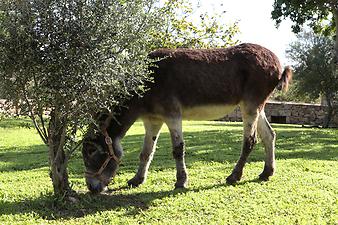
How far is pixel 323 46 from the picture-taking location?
27.7 meters

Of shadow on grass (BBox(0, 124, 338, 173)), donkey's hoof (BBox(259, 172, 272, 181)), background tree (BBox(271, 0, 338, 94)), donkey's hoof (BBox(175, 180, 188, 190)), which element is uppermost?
background tree (BBox(271, 0, 338, 94))

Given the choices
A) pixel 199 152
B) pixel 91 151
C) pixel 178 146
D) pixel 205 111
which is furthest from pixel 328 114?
pixel 91 151

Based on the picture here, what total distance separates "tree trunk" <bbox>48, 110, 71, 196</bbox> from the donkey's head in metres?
0.42

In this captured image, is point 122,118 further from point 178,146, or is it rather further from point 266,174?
point 266,174

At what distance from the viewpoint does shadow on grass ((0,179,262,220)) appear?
218 inches

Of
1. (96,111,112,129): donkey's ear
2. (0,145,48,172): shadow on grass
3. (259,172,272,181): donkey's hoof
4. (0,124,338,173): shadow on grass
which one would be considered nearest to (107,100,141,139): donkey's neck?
(96,111,112,129): donkey's ear

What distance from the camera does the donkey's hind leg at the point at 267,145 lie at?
7607 mm

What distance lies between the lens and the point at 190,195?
6344 millimetres

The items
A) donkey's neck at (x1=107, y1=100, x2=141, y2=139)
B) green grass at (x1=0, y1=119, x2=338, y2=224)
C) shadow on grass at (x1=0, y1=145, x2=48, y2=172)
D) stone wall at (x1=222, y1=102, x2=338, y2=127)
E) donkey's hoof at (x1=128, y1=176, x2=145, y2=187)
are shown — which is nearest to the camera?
green grass at (x1=0, y1=119, x2=338, y2=224)

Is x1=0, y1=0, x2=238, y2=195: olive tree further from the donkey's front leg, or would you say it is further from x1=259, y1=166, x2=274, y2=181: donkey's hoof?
x1=259, y1=166, x2=274, y2=181: donkey's hoof

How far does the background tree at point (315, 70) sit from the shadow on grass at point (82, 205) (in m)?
22.1

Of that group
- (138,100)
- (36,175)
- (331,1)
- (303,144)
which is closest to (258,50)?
(138,100)

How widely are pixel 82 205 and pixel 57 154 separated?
2.61 feet

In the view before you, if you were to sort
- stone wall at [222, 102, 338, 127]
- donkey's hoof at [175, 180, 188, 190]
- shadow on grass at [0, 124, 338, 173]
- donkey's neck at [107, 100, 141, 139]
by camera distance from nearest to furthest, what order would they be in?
donkey's neck at [107, 100, 141, 139] < donkey's hoof at [175, 180, 188, 190] < shadow on grass at [0, 124, 338, 173] < stone wall at [222, 102, 338, 127]
